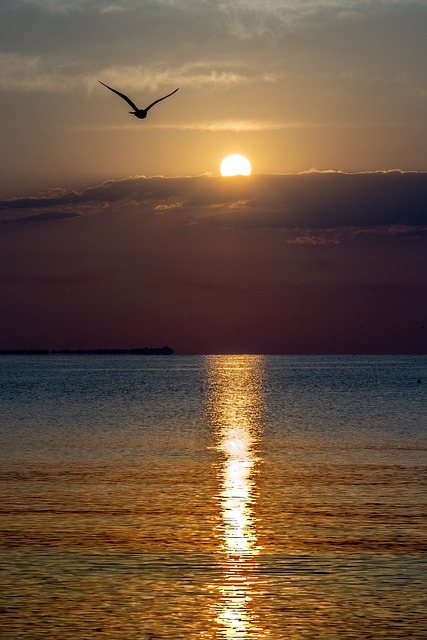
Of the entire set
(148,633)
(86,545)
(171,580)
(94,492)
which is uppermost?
(94,492)

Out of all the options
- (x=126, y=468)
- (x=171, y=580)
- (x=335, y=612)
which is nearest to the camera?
(x=335, y=612)

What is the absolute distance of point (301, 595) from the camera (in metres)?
23.2

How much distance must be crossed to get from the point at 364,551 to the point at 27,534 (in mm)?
8964

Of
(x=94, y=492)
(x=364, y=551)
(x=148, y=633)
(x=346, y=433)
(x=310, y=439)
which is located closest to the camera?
(x=148, y=633)

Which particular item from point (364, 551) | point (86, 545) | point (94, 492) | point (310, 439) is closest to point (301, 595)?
point (364, 551)

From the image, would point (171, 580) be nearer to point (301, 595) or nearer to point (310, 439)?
point (301, 595)

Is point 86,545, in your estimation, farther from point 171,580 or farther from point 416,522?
point 416,522

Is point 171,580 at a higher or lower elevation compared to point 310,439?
lower

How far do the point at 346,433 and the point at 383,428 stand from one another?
5.15 meters

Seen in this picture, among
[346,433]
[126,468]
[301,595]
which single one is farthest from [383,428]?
[301,595]

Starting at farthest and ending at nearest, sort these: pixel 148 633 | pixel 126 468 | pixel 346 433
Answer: pixel 346 433
pixel 126 468
pixel 148 633

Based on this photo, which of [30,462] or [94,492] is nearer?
[94,492]

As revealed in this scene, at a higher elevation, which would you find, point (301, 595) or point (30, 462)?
point (30, 462)

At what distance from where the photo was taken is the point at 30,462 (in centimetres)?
4947
